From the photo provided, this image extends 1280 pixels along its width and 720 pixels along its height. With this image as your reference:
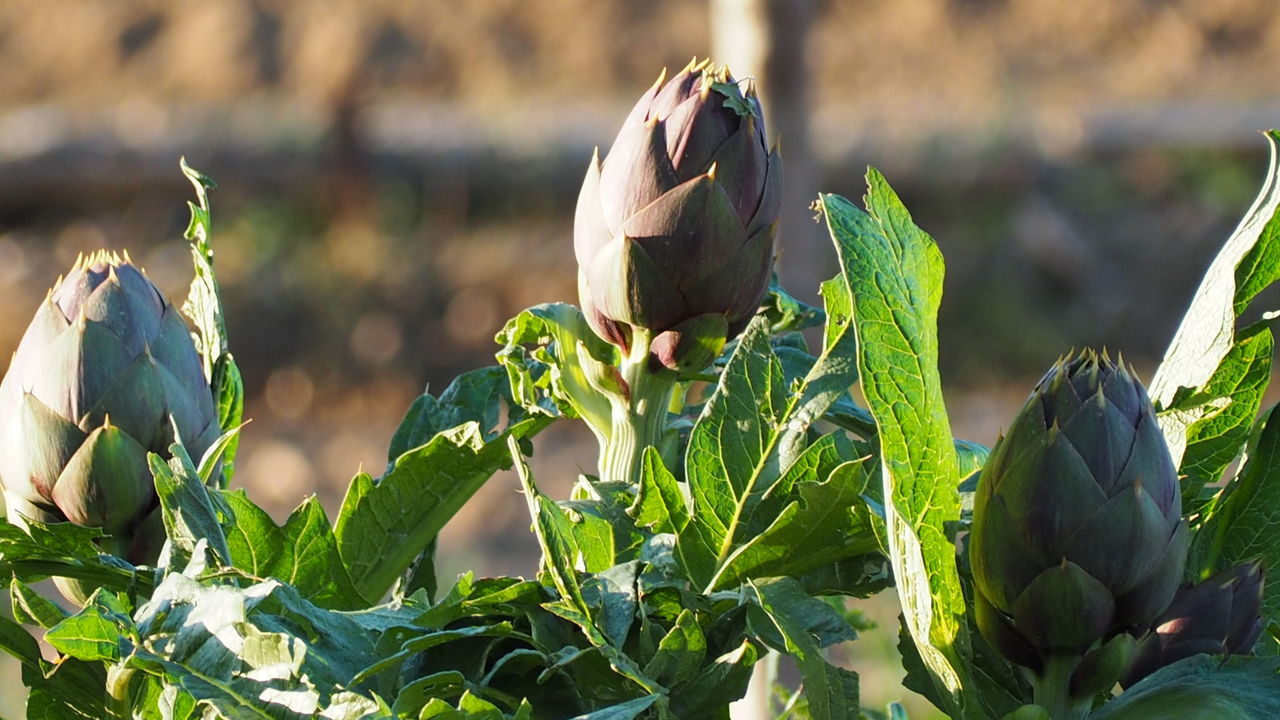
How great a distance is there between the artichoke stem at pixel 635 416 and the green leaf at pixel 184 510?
0.49 feet

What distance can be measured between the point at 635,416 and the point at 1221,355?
0.68 feet

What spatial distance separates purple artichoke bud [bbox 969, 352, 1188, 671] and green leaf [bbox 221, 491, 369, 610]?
0.73 feet

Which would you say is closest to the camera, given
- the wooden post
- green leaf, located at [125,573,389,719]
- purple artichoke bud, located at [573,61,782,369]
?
green leaf, located at [125,573,389,719]

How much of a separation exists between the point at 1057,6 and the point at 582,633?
7.89m

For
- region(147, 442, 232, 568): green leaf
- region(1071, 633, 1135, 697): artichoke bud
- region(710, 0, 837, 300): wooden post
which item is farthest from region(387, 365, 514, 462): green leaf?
region(710, 0, 837, 300): wooden post

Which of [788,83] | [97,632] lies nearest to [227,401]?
[97,632]

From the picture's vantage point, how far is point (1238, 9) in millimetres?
7602

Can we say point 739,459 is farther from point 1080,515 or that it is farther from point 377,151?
point 377,151

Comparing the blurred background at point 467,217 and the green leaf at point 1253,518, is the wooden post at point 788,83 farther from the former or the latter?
the blurred background at point 467,217

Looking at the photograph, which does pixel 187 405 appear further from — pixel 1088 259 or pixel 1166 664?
pixel 1088 259

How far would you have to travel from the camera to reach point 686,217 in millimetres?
Result: 503

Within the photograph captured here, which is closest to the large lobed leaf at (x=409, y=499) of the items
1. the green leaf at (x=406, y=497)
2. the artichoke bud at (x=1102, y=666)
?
the green leaf at (x=406, y=497)

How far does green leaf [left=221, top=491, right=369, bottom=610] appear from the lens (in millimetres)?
509

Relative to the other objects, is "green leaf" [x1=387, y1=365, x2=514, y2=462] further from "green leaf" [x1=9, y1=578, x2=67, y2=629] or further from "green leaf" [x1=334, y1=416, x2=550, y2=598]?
"green leaf" [x1=9, y1=578, x2=67, y2=629]
